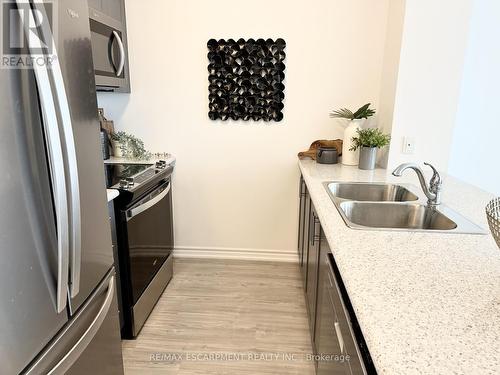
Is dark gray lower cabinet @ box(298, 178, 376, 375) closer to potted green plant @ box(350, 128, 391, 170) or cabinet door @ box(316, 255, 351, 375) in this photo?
cabinet door @ box(316, 255, 351, 375)

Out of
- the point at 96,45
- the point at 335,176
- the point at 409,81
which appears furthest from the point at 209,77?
the point at 409,81

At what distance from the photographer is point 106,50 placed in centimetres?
217

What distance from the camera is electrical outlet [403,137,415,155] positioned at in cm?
228

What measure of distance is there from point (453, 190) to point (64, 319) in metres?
1.90

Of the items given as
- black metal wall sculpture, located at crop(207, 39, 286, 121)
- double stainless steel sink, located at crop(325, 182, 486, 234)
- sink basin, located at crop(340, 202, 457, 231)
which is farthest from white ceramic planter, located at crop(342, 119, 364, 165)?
sink basin, located at crop(340, 202, 457, 231)

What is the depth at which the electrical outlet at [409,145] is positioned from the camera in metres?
2.28

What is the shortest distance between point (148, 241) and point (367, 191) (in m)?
1.39

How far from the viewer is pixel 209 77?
265cm

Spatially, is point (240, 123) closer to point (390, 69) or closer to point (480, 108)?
point (390, 69)

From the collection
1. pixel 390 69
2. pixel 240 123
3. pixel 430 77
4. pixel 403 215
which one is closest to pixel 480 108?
pixel 430 77

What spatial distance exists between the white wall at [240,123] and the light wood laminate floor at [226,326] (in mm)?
367

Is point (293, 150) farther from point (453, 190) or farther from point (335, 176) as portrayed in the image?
point (453, 190)

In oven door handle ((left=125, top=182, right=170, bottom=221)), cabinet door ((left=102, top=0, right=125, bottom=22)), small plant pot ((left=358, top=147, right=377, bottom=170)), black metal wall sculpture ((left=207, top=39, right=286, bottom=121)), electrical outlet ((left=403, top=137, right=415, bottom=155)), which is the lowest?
oven door handle ((left=125, top=182, right=170, bottom=221))

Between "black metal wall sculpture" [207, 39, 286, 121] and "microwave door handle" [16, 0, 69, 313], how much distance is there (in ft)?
6.34
